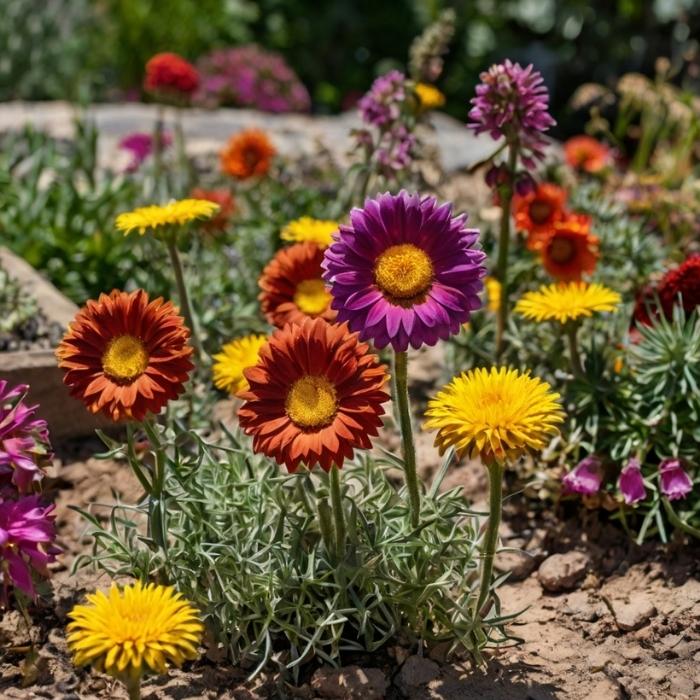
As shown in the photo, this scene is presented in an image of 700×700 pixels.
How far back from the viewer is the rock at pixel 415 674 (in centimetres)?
257

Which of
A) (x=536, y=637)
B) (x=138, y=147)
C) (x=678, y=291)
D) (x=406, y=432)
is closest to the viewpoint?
(x=406, y=432)

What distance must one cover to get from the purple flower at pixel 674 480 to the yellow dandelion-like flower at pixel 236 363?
1097 mm

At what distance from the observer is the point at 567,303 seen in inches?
120

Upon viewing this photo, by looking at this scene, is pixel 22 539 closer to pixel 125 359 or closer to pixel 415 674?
pixel 125 359

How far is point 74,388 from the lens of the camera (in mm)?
2455

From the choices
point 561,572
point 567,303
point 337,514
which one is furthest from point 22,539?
point 567,303

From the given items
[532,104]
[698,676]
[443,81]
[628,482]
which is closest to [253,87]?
[443,81]

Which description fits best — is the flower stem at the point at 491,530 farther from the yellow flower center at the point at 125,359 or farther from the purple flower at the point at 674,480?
the yellow flower center at the point at 125,359

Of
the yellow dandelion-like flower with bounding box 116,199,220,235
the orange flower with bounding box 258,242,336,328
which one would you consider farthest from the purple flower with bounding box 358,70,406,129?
the yellow dandelion-like flower with bounding box 116,199,220,235

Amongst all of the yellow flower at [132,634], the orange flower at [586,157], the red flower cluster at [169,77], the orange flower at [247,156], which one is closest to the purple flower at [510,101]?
the orange flower at [247,156]

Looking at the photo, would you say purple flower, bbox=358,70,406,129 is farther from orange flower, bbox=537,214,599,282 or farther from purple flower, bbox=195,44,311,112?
purple flower, bbox=195,44,311,112

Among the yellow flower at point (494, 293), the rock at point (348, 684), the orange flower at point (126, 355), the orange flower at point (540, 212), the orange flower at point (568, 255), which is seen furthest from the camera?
the orange flower at point (540, 212)

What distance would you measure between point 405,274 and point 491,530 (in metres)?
0.59

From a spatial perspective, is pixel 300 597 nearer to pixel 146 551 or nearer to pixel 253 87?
pixel 146 551
